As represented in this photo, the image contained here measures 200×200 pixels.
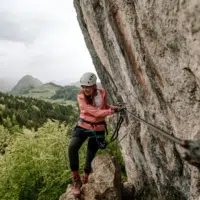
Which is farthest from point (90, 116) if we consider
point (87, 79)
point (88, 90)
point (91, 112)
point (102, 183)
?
point (102, 183)

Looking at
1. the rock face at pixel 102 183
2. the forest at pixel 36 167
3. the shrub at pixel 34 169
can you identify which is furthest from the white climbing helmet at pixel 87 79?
the shrub at pixel 34 169

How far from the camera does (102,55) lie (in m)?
14.4

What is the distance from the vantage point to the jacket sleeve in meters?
11.7

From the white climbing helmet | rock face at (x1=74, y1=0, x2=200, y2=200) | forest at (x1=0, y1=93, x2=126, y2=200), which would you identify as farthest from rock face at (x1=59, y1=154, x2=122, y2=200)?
forest at (x1=0, y1=93, x2=126, y2=200)

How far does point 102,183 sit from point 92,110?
4808 millimetres

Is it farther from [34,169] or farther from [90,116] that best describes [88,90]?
[34,169]

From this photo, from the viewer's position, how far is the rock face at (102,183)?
15297 millimetres

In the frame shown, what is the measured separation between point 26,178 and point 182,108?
27568 millimetres

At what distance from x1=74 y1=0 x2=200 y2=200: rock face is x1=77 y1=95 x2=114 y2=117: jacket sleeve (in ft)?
3.80

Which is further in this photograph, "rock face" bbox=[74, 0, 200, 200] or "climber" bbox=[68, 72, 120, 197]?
"climber" bbox=[68, 72, 120, 197]

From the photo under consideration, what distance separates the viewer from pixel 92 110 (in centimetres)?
1217

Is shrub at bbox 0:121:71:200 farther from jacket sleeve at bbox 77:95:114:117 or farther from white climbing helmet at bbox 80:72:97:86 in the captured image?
white climbing helmet at bbox 80:72:97:86

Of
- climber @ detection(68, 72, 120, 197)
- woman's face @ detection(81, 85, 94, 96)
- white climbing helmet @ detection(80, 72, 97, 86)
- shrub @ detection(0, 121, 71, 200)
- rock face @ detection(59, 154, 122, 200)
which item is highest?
white climbing helmet @ detection(80, 72, 97, 86)

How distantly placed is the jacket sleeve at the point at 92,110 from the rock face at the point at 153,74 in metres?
1.16
